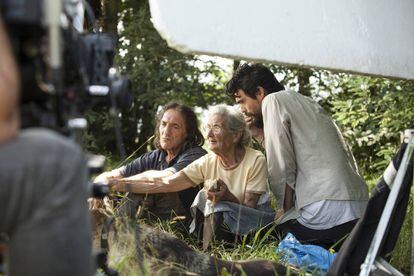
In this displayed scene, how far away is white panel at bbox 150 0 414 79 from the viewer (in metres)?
2.56

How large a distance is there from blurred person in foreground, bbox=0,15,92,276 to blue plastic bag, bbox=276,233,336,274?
2.17 metres

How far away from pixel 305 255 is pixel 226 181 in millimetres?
882

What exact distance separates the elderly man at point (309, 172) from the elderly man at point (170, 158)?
0.70 m

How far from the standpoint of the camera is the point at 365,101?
6.98 m

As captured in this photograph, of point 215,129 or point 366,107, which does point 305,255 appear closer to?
point 215,129

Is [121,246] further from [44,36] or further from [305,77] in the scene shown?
[305,77]

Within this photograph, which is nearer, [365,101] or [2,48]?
[2,48]

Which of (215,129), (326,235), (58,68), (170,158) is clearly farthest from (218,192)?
(58,68)

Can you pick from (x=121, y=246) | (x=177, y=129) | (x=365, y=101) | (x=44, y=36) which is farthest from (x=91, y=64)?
(x=365, y=101)

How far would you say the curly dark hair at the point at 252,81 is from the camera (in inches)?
181

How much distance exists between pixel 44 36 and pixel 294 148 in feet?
8.89

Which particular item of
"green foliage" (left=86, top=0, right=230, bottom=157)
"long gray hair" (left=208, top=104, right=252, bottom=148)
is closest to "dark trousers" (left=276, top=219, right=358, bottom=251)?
"long gray hair" (left=208, top=104, right=252, bottom=148)

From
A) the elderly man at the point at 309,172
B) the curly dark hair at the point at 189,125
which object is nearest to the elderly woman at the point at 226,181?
the elderly man at the point at 309,172

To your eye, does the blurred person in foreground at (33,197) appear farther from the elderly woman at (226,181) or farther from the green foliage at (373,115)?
the green foliage at (373,115)
